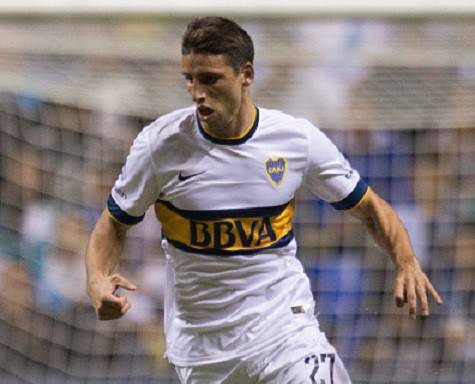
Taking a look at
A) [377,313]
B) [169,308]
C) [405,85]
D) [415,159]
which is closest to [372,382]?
[377,313]

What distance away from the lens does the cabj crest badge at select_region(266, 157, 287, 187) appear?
341 cm

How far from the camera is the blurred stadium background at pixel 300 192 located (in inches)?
202

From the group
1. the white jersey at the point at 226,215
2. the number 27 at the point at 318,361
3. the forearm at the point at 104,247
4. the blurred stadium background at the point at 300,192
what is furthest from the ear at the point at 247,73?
the blurred stadium background at the point at 300,192

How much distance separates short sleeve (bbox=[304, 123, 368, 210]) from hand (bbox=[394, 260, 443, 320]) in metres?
0.34

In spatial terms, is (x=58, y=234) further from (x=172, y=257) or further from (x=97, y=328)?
(x=172, y=257)

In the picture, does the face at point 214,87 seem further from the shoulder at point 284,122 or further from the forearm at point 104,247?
the forearm at point 104,247

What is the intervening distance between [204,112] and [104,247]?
0.58 meters

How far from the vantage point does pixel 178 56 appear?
5.21 meters

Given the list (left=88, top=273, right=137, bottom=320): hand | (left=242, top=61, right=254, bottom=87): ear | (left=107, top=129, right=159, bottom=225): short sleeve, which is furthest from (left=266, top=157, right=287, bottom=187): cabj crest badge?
(left=88, top=273, right=137, bottom=320): hand

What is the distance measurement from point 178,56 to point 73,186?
0.98 m

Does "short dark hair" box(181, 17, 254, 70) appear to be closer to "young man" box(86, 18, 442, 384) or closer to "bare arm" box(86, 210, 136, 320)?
"young man" box(86, 18, 442, 384)

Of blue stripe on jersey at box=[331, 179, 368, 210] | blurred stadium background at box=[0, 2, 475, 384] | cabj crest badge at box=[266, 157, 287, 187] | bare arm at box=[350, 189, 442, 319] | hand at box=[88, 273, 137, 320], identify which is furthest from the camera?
blurred stadium background at box=[0, 2, 475, 384]

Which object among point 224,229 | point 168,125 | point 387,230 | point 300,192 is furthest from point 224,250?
point 300,192

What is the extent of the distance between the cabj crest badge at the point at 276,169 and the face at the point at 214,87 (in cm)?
20
